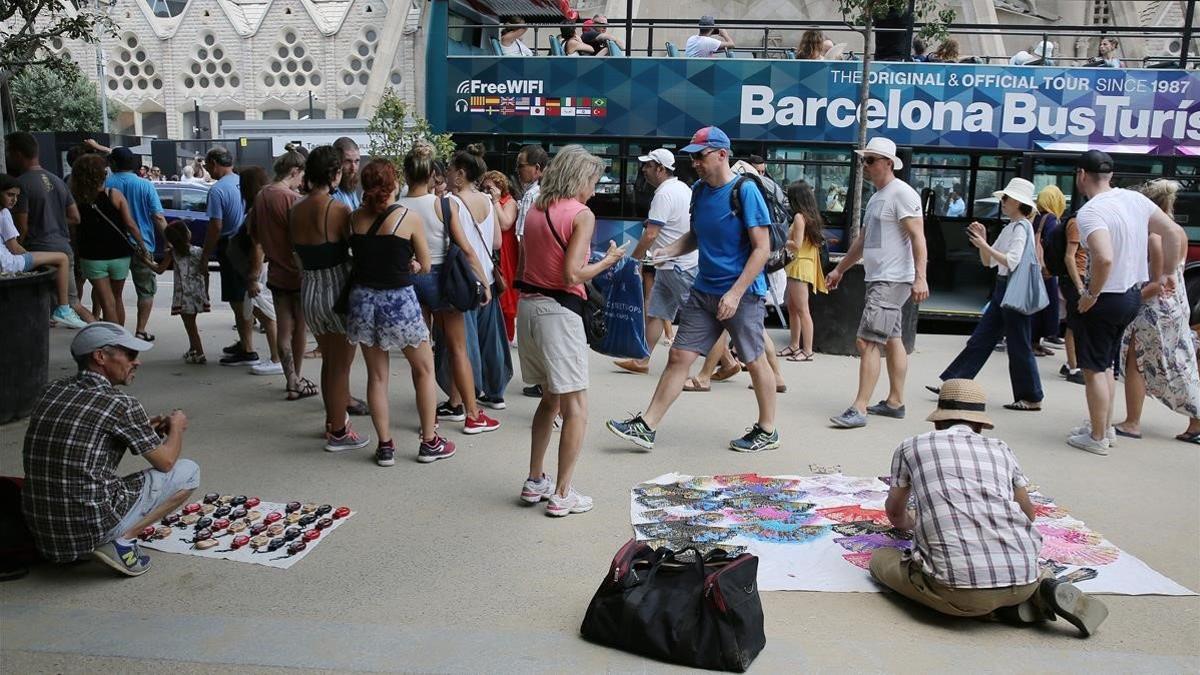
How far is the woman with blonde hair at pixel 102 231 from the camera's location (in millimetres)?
8539

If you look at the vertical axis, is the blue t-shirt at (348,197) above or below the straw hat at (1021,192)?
below

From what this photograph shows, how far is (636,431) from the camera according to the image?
6.12 m

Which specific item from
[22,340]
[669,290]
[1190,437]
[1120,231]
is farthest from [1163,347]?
[22,340]

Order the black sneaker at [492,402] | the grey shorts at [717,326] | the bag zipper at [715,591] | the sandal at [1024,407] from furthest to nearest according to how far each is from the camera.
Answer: the sandal at [1024,407]
the black sneaker at [492,402]
the grey shorts at [717,326]
the bag zipper at [715,591]

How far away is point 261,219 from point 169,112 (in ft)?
157

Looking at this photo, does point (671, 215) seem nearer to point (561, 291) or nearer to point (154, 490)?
point (561, 291)

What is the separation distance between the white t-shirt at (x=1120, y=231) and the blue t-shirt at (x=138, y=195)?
776cm

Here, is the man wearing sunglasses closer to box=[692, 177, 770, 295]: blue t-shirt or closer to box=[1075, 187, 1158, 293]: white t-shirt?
box=[1075, 187, 1158, 293]: white t-shirt

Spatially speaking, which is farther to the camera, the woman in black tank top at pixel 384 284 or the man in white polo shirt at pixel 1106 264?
the man in white polo shirt at pixel 1106 264

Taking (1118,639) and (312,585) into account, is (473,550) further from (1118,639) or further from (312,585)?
(1118,639)

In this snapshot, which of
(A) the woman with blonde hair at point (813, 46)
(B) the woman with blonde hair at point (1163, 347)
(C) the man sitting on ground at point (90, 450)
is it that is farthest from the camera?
(A) the woman with blonde hair at point (813, 46)

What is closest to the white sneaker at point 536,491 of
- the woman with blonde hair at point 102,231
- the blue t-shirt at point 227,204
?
the blue t-shirt at point 227,204

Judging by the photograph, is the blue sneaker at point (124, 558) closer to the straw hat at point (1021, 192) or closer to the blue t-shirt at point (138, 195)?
the blue t-shirt at point (138, 195)

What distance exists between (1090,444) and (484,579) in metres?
4.45
